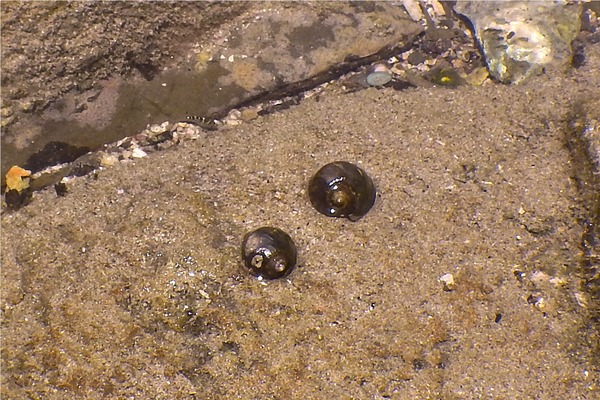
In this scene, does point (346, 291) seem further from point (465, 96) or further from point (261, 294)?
point (465, 96)

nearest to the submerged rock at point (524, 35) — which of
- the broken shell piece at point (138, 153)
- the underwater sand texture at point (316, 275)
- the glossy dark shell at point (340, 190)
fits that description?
the underwater sand texture at point (316, 275)

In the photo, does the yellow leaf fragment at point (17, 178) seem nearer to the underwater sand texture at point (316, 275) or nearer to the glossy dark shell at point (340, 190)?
the underwater sand texture at point (316, 275)

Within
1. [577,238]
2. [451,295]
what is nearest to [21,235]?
[451,295]

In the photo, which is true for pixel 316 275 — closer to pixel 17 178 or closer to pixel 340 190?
pixel 340 190

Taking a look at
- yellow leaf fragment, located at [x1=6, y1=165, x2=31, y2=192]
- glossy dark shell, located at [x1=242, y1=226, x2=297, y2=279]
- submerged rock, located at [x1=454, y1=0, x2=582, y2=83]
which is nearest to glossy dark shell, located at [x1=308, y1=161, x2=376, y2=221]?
glossy dark shell, located at [x1=242, y1=226, x2=297, y2=279]

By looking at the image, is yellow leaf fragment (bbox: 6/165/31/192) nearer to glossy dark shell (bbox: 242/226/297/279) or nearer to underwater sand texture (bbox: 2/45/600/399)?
underwater sand texture (bbox: 2/45/600/399)

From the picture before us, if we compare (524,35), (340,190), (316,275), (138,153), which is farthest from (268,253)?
(524,35)
